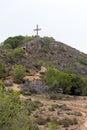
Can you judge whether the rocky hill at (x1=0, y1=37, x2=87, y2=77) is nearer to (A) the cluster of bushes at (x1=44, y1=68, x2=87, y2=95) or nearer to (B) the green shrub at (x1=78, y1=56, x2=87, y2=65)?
(B) the green shrub at (x1=78, y1=56, x2=87, y2=65)

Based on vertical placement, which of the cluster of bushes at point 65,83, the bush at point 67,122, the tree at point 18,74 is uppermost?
the tree at point 18,74

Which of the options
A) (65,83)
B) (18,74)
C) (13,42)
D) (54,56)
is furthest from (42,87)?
(13,42)

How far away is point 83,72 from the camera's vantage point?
275 feet

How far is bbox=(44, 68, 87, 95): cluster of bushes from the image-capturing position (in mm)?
60812

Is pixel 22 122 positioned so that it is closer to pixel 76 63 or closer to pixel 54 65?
pixel 54 65

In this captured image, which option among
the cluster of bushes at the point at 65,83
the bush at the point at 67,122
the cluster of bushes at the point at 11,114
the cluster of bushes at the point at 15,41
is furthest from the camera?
the cluster of bushes at the point at 15,41

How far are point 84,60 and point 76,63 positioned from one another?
5.40 metres

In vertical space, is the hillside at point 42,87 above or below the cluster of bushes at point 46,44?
below

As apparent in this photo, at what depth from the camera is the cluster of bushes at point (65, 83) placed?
60812 millimetres

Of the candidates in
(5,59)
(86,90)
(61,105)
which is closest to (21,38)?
(5,59)

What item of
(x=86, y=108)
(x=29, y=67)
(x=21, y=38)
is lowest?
(x=86, y=108)

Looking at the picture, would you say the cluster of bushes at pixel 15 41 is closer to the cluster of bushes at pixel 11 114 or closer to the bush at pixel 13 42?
the bush at pixel 13 42

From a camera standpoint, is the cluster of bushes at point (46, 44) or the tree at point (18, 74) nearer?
the tree at point (18, 74)

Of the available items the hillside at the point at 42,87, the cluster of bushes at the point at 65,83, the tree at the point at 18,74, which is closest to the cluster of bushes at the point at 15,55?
the hillside at the point at 42,87
